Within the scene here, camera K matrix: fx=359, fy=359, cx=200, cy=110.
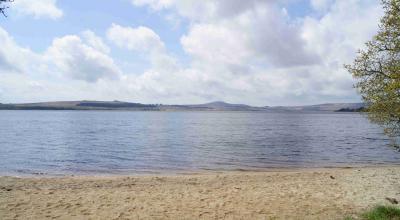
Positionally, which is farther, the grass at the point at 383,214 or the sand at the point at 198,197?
the sand at the point at 198,197

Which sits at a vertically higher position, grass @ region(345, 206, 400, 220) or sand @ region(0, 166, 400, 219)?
grass @ region(345, 206, 400, 220)

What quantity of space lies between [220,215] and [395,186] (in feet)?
39.0

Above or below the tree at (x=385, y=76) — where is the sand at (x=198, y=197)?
below

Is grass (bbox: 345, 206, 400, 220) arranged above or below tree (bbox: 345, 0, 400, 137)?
below

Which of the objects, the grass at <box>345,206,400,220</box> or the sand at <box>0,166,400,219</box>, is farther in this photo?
the sand at <box>0,166,400,219</box>

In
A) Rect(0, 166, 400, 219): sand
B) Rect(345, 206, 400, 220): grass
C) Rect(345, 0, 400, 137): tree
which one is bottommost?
Rect(0, 166, 400, 219): sand

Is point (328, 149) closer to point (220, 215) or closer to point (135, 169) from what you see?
point (135, 169)

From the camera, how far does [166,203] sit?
16.5 m

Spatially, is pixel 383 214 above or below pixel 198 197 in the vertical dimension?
above

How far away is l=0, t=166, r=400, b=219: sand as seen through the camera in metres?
14.5

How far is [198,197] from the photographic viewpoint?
17.9 metres

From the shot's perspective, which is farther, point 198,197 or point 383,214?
point 198,197

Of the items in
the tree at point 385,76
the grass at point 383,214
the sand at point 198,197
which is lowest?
the sand at point 198,197

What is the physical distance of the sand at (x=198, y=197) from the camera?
14.5 metres
